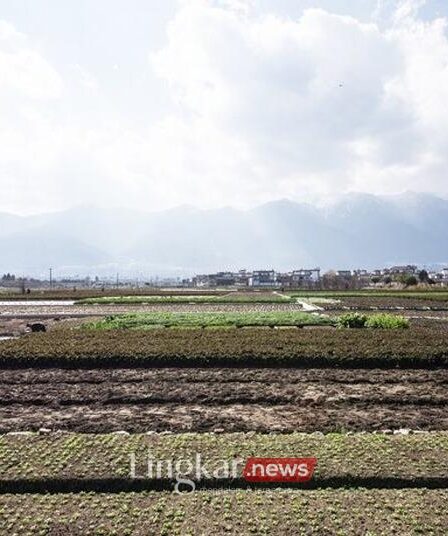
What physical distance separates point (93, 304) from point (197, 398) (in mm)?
34084

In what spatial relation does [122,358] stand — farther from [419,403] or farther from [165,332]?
[419,403]

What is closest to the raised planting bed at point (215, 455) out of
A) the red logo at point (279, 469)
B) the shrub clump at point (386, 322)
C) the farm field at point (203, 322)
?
the red logo at point (279, 469)

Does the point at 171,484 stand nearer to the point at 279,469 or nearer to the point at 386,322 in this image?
the point at 279,469

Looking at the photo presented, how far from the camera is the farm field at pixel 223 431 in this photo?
516 centimetres

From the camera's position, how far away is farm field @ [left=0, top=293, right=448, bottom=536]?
516 centimetres

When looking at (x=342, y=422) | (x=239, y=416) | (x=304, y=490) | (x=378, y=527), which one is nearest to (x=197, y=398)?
(x=239, y=416)

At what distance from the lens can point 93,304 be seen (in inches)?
1665

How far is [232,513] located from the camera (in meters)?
5.18

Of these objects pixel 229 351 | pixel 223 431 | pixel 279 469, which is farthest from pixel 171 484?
pixel 229 351

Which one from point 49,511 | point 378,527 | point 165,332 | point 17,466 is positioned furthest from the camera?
point 165,332

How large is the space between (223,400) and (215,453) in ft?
10.5

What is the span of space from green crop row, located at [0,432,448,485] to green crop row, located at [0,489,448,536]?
1.25 ft

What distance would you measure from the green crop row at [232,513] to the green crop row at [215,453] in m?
0.38

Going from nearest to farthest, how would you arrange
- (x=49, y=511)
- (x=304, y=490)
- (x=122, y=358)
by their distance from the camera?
(x=49, y=511), (x=304, y=490), (x=122, y=358)
